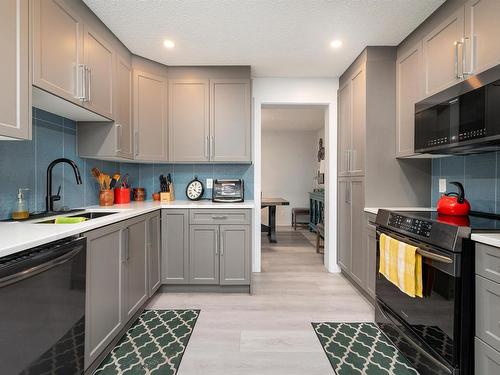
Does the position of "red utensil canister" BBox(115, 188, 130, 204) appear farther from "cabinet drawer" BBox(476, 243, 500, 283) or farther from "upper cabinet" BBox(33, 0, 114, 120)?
"cabinet drawer" BBox(476, 243, 500, 283)

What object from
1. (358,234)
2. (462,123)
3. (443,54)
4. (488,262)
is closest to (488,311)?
(488,262)

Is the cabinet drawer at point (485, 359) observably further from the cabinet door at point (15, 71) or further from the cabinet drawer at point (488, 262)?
the cabinet door at point (15, 71)

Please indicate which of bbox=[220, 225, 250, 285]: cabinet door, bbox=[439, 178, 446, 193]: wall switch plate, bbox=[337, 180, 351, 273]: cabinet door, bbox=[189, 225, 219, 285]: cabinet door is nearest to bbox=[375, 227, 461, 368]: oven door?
bbox=[439, 178, 446, 193]: wall switch plate

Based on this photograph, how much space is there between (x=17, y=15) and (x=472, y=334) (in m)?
2.67

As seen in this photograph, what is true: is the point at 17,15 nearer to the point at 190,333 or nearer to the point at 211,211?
the point at 211,211

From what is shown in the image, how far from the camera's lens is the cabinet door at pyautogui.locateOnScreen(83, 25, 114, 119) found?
209cm

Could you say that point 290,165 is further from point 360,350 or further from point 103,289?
point 103,289

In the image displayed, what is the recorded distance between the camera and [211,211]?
284 centimetres

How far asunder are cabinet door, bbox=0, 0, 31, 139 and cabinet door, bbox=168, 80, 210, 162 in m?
1.74

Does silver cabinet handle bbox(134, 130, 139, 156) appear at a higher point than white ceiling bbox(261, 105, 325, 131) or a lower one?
lower

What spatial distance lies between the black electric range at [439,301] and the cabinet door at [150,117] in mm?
2401

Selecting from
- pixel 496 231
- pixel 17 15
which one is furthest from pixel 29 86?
pixel 496 231

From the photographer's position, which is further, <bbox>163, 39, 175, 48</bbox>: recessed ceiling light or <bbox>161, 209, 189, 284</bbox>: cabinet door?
<bbox>161, 209, 189, 284</bbox>: cabinet door

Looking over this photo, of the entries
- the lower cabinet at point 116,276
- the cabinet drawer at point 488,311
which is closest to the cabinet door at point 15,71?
the lower cabinet at point 116,276
